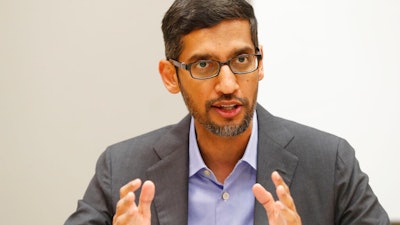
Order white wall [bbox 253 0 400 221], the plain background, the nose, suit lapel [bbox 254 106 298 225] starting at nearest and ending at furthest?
1. the nose
2. suit lapel [bbox 254 106 298 225]
3. white wall [bbox 253 0 400 221]
4. the plain background

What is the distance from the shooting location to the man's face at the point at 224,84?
2016 mm

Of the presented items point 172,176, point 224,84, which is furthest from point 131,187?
point 224,84

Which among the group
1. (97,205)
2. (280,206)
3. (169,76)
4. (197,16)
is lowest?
(97,205)

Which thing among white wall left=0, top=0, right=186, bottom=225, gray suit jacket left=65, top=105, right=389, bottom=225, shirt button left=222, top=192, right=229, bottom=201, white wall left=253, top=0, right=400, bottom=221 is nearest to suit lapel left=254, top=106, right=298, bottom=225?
gray suit jacket left=65, top=105, right=389, bottom=225

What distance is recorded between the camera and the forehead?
2041mm

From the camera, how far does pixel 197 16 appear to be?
2076 millimetres

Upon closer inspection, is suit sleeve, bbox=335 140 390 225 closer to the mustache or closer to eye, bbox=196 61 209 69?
the mustache

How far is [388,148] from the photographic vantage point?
2.68 m

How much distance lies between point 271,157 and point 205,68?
0.38 metres

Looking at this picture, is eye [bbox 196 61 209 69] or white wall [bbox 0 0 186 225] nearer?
eye [bbox 196 61 209 69]

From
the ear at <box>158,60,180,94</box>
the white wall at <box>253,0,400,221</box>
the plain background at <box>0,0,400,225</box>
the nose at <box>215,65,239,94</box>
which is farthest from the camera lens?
the plain background at <box>0,0,400,225</box>

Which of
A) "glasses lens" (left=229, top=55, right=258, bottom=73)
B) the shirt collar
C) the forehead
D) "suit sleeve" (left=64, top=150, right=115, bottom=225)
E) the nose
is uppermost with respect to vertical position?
the forehead

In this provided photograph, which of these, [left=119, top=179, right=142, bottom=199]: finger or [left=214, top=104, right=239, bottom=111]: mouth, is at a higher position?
[left=214, top=104, right=239, bottom=111]: mouth

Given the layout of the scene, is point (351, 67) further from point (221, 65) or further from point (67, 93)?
point (67, 93)
